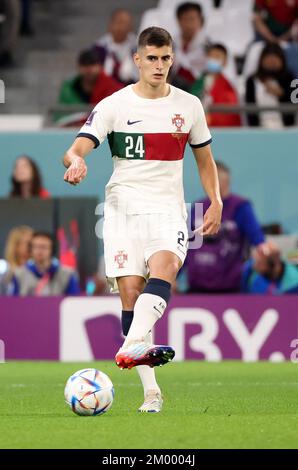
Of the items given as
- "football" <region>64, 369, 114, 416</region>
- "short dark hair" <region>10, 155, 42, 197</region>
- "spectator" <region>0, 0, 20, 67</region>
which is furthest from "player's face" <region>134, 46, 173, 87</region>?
"spectator" <region>0, 0, 20, 67</region>

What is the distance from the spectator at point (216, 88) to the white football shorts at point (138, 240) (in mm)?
8849

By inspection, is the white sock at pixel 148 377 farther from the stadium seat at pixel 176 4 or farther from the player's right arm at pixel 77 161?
the stadium seat at pixel 176 4

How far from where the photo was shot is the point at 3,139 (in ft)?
55.8

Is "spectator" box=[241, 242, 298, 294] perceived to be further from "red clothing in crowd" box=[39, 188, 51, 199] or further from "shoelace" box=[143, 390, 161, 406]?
"shoelace" box=[143, 390, 161, 406]

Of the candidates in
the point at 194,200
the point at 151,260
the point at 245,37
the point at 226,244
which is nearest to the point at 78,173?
the point at 151,260

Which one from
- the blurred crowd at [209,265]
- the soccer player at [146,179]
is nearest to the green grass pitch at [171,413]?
the soccer player at [146,179]

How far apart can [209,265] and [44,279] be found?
1.93 m

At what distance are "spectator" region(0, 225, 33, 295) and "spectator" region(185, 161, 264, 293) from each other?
1929 millimetres

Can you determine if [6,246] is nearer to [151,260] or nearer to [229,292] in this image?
[229,292]

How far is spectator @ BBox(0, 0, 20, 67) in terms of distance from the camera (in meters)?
19.7

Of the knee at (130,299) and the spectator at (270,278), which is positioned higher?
the spectator at (270,278)

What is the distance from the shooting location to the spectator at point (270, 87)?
1755 cm

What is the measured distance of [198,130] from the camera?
346 inches

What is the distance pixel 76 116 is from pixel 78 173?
9379 mm
